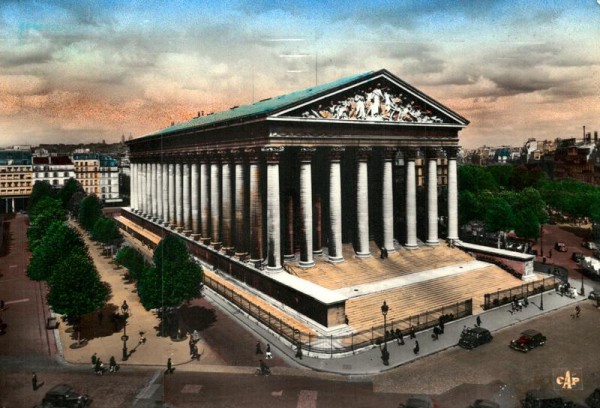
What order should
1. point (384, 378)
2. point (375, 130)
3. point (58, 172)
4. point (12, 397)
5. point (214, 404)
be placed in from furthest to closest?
1. point (58, 172)
2. point (375, 130)
3. point (384, 378)
4. point (12, 397)
5. point (214, 404)

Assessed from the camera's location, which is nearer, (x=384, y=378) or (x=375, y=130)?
(x=384, y=378)

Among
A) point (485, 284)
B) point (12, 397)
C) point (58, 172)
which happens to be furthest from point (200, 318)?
point (58, 172)

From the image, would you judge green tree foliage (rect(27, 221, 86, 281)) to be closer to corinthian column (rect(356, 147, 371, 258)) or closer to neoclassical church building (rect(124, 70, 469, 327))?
neoclassical church building (rect(124, 70, 469, 327))

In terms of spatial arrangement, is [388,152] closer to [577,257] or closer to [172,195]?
[577,257]

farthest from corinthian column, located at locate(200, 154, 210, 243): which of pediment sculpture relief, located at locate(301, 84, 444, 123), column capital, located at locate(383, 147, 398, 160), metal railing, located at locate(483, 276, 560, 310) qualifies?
metal railing, located at locate(483, 276, 560, 310)

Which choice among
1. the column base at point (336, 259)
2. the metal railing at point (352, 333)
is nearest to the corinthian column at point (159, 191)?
the metal railing at point (352, 333)

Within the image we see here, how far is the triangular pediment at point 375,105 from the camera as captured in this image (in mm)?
44531

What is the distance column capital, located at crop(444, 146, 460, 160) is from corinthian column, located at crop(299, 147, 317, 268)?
63.7 ft

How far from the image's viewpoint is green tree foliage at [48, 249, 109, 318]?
36.3 meters

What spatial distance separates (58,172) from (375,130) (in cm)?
11418

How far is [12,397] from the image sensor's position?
91.5ft

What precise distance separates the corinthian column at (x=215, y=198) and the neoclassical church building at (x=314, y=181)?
0.12m

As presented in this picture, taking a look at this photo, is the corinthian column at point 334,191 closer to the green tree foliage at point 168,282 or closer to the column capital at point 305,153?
the column capital at point 305,153

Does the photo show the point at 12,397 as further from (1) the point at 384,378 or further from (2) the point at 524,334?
(2) the point at 524,334
